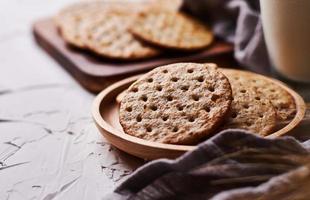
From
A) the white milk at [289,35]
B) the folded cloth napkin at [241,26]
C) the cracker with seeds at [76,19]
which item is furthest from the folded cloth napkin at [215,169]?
the cracker with seeds at [76,19]

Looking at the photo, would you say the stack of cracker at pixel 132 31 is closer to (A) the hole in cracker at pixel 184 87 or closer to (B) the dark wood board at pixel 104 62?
(B) the dark wood board at pixel 104 62

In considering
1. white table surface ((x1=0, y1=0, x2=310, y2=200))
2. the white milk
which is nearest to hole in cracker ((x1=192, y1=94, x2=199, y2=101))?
white table surface ((x1=0, y1=0, x2=310, y2=200))

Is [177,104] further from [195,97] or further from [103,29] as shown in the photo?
[103,29]

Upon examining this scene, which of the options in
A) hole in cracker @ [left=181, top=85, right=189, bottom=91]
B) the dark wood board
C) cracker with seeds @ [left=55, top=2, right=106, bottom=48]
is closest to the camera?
hole in cracker @ [left=181, top=85, right=189, bottom=91]

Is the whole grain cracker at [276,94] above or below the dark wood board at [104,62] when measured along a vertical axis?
above

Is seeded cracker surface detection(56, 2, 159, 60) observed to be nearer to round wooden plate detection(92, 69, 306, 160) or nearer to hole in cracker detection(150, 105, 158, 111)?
round wooden plate detection(92, 69, 306, 160)

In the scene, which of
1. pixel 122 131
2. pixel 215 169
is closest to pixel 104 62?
pixel 122 131
